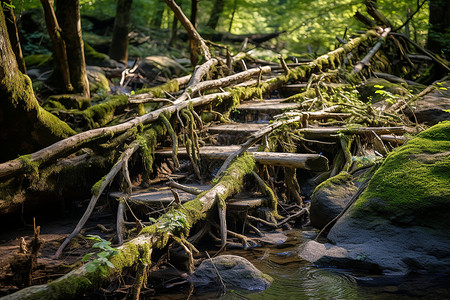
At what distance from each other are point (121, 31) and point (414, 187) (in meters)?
12.3

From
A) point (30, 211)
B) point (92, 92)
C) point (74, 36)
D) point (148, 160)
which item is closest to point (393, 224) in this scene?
point (148, 160)

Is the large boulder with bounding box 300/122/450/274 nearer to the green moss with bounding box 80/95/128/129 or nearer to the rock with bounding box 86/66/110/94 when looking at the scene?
the green moss with bounding box 80/95/128/129

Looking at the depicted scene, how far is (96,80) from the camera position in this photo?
37.5ft

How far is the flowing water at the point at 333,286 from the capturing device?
370 cm

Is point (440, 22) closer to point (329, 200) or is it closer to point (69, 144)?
point (329, 200)

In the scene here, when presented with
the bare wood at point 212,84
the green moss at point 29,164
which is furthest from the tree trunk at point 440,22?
the green moss at point 29,164

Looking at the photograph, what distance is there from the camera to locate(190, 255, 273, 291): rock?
3965 mm

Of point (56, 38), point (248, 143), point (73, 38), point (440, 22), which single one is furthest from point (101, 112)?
point (440, 22)

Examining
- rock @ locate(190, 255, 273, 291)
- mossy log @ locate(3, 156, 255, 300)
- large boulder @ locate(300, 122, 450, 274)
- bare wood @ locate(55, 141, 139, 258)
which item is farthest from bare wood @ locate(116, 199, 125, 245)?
large boulder @ locate(300, 122, 450, 274)

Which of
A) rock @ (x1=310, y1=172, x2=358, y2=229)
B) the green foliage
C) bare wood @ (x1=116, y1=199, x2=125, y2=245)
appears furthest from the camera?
rock @ (x1=310, y1=172, x2=358, y2=229)

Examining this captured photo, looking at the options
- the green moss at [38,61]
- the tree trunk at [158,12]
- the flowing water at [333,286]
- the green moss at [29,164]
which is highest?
the tree trunk at [158,12]

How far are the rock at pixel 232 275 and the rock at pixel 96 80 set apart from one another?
7745 mm

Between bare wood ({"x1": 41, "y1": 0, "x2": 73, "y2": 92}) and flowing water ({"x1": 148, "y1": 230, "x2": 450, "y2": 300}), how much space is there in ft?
19.0

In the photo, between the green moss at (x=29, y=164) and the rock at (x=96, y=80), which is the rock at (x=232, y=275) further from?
the rock at (x=96, y=80)
